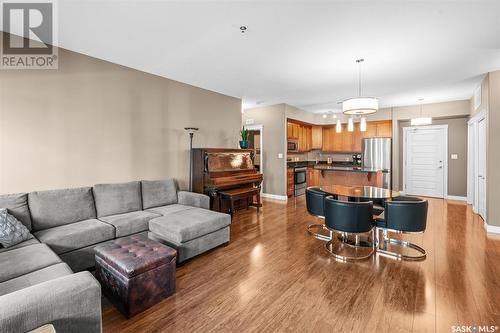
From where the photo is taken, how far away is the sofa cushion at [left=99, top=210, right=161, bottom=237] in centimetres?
284

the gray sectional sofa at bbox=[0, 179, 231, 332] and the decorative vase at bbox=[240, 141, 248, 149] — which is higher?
the decorative vase at bbox=[240, 141, 248, 149]

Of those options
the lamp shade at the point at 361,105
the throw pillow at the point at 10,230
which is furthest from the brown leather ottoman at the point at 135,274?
the lamp shade at the point at 361,105

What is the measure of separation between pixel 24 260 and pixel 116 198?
1416 mm

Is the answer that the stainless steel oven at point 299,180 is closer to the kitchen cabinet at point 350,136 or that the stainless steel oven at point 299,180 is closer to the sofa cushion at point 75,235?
the kitchen cabinet at point 350,136

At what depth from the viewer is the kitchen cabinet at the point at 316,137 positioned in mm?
8281

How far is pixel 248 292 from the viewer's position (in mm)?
2242

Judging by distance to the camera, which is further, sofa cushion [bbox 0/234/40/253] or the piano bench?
the piano bench

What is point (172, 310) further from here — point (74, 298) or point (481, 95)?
point (481, 95)

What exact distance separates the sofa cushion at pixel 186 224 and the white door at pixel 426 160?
249 inches

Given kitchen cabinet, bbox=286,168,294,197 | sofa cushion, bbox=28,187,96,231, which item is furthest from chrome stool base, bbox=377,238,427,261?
sofa cushion, bbox=28,187,96,231

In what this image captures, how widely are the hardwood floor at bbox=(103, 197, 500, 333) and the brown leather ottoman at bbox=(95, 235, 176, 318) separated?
3.9 inches

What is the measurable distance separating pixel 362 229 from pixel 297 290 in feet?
3.75

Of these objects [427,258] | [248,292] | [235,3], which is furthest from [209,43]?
[427,258]

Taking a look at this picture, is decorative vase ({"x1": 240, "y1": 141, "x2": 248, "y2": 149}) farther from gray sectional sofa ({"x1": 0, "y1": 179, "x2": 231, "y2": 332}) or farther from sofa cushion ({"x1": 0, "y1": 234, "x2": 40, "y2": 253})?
sofa cushion ({"x1": 0, "y1": 234, "x2": 40, "y2": 253})
